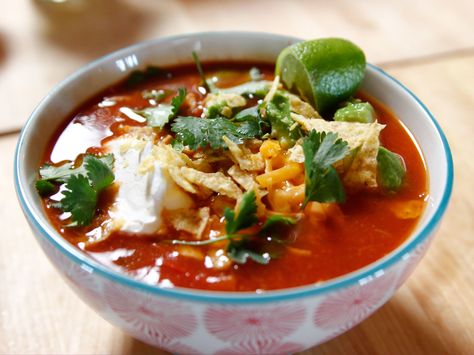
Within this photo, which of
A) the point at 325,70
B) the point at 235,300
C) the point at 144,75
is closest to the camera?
the point at 235,300

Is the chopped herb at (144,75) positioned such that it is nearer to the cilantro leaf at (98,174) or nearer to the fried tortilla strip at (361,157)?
the cilantro leaf at (98,174)

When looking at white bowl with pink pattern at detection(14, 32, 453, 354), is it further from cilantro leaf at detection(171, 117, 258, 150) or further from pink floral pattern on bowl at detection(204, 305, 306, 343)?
cilantro leaf at detection(171, 117, 258, 150)

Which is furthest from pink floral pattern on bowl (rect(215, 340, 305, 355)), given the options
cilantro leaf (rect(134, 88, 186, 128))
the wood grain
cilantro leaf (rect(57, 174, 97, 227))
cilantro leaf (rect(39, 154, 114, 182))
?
the wood grain

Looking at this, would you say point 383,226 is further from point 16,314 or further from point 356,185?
point 16,314

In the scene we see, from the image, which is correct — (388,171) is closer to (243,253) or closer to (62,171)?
(243,253)

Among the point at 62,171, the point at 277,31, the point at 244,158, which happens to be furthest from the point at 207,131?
the point at 277,31

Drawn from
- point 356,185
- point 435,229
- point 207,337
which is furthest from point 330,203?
point 207,337

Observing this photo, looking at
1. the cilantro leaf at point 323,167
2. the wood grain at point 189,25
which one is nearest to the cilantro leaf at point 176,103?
the cilantro leaf at point 323,167

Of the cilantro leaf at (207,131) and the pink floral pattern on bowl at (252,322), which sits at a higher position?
the cilantro leaf at (207,131)
